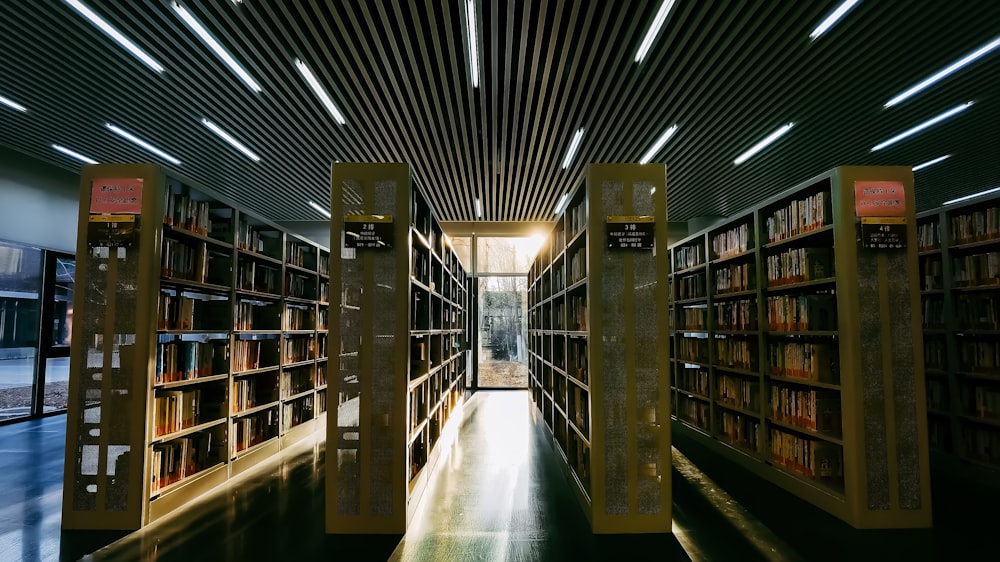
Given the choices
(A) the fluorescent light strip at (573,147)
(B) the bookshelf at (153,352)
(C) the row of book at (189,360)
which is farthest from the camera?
(A) the fluorescent light strip at (573,147)

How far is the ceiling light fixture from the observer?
14.8 feet

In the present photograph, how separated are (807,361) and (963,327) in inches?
75.4

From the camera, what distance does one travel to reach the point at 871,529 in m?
3.07

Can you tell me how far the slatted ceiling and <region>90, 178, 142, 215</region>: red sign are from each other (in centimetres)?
146

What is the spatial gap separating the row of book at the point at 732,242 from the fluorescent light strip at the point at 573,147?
2179mm

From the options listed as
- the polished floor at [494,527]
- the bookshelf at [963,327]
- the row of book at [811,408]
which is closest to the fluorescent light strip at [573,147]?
the bookshelf at [963,327]

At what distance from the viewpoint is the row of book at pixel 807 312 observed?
3.64m

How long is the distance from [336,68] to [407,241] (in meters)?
2.44

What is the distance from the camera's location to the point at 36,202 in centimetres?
680

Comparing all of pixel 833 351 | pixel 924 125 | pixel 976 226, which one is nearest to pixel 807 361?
pixel 833 351

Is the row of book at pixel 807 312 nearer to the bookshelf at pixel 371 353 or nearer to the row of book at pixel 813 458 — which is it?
the row of book at pixel 813 458

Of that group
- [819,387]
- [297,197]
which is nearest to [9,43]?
[297,197]

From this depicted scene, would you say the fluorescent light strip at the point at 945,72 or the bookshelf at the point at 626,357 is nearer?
the bookshelf at the point at 626,357

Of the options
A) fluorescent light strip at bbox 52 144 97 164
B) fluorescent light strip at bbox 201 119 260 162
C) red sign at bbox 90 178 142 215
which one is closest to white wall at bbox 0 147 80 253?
fluorescent light strip at bbox 52 144 97 164
